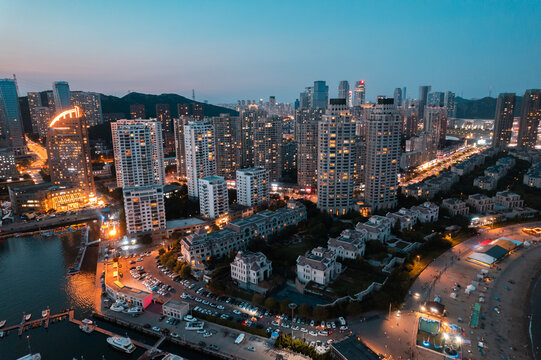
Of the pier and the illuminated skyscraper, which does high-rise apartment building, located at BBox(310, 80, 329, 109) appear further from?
the pier

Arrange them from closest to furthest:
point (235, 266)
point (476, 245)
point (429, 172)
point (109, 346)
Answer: point (109, 346) < point (235, 266) < point (476, 245) < point (429, 172)

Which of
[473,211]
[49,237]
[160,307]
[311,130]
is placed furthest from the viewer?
[311,130]

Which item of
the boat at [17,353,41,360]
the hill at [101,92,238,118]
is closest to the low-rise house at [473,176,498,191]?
the boat at [17,353,41,360]

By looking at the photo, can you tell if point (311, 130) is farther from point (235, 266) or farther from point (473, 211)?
point (235, 266)

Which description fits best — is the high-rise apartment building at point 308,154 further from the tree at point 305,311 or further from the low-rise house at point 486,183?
the tree at point 305,311

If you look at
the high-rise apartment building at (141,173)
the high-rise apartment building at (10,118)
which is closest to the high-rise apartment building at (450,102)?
the high-rise apartment building at (141,173)

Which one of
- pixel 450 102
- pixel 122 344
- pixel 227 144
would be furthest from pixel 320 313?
pixel 450 102

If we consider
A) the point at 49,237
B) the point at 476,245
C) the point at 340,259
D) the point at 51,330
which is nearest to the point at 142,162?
the point at 49,237
